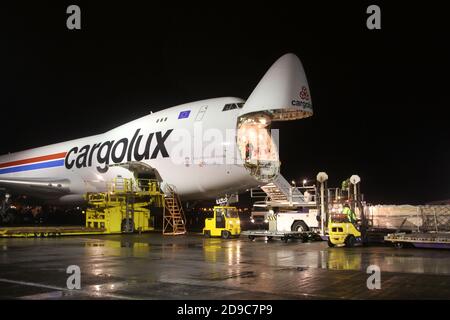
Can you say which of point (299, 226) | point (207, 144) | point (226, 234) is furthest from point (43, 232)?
point (299, 226)

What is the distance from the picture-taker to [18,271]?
11.2 meters

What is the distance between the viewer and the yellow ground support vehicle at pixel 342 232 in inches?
702

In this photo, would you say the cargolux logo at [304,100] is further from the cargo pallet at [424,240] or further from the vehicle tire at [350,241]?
the cargo pallet at [424,240]

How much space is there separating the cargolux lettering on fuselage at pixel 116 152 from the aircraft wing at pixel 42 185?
1.28 m

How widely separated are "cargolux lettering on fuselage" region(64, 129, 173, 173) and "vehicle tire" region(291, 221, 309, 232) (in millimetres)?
6987

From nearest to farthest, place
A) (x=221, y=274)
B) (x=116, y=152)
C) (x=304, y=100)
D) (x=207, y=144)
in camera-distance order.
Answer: (x=221, y=274) → (x=304, y=100) → (x=207, y=144) → (x=116, y=152)

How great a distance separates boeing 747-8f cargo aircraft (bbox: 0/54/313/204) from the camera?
1947cm

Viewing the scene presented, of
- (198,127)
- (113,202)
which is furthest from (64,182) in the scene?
(198,127)

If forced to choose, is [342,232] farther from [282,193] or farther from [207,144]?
[207,144]

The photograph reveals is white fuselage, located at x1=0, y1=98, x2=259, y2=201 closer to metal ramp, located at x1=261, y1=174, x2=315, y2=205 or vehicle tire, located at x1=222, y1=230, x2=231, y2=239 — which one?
vehicle tire, located at x1=222, y1=230, x2=231, y2=239

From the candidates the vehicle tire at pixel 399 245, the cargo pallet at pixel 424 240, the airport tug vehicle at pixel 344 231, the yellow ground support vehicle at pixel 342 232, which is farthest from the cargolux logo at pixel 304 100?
the vehicle tire at pixel 399 245

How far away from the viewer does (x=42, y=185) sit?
3116 cm

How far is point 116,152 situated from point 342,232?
14196mm

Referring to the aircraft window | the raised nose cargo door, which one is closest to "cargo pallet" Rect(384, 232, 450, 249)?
the raised nose cargo door
